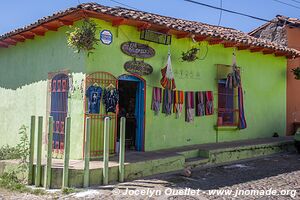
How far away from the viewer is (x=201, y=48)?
11320mm

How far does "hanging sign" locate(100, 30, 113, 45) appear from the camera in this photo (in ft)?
28.8

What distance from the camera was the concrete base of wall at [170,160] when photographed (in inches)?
288

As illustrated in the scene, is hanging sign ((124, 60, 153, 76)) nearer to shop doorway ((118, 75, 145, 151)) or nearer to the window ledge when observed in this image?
shop doorway ((118, 75, 145, 151))

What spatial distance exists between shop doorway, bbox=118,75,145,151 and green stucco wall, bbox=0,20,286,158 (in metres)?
0.17

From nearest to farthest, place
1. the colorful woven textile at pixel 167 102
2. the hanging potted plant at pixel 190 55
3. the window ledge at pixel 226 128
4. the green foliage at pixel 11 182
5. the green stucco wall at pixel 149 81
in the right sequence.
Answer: the green foliage at pixel 11 182 < the green stucco wall at pixel 149 81 < the colorful woven textile at pixel 167 102 < the hanging potted plant at pixel 190 55 < the window ledge at pixel 226 128

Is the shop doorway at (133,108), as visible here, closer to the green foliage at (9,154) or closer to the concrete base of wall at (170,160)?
the concrete base of wall at (170,160)

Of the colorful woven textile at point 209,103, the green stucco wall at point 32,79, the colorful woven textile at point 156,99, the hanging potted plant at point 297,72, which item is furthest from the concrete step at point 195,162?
the hanging potted plant at point 297,72

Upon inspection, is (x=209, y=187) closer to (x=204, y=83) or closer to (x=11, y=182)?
(x=11, y=182)

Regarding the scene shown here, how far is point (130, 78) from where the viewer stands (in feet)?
31.3

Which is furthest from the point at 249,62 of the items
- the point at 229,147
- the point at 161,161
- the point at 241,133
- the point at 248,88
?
the point at 161,161

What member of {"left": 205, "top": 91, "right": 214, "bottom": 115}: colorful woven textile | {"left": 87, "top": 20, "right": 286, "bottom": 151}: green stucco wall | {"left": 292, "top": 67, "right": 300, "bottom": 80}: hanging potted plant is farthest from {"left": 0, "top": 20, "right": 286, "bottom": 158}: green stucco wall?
{"left": 292, "top": 67, "right": 300, "bottom": 80}: hanging potted plant

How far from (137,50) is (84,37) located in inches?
71.6

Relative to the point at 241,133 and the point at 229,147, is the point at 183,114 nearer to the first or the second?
the point at 229,147

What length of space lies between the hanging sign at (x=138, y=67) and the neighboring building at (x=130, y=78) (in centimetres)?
3
